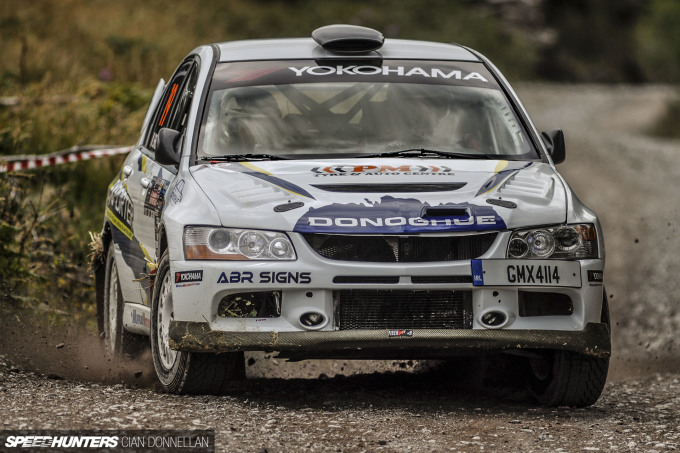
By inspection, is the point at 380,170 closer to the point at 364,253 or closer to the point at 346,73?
the point at 364,253

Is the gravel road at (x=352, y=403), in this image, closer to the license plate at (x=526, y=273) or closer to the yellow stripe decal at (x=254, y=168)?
the license plate at (x=526, y=273)

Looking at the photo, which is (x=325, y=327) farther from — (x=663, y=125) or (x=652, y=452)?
(x=663, y=125)

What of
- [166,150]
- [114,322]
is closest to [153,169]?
[166,150]

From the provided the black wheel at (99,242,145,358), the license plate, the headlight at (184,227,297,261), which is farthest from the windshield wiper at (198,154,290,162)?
the black wheel at (99,242,145,358)

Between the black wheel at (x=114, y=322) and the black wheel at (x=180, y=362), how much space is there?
1.19m

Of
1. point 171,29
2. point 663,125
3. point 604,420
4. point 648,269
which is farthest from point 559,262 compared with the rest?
point 663,125

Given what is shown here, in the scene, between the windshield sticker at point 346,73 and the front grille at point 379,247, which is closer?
the front grille at point 379,247

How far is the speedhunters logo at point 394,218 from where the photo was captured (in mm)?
6012

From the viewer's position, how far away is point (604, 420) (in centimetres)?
633

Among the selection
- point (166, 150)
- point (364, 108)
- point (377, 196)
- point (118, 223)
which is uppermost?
point (364, 108)

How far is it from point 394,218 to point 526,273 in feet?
2.19

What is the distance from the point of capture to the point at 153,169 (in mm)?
7367

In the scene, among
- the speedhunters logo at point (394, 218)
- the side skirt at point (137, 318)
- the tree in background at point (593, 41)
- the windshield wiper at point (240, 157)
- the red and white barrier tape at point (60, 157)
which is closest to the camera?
the speedhunters logo at point (394, 218)

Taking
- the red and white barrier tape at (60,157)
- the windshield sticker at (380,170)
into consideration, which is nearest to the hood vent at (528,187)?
the windshield sticker at (380,170)
